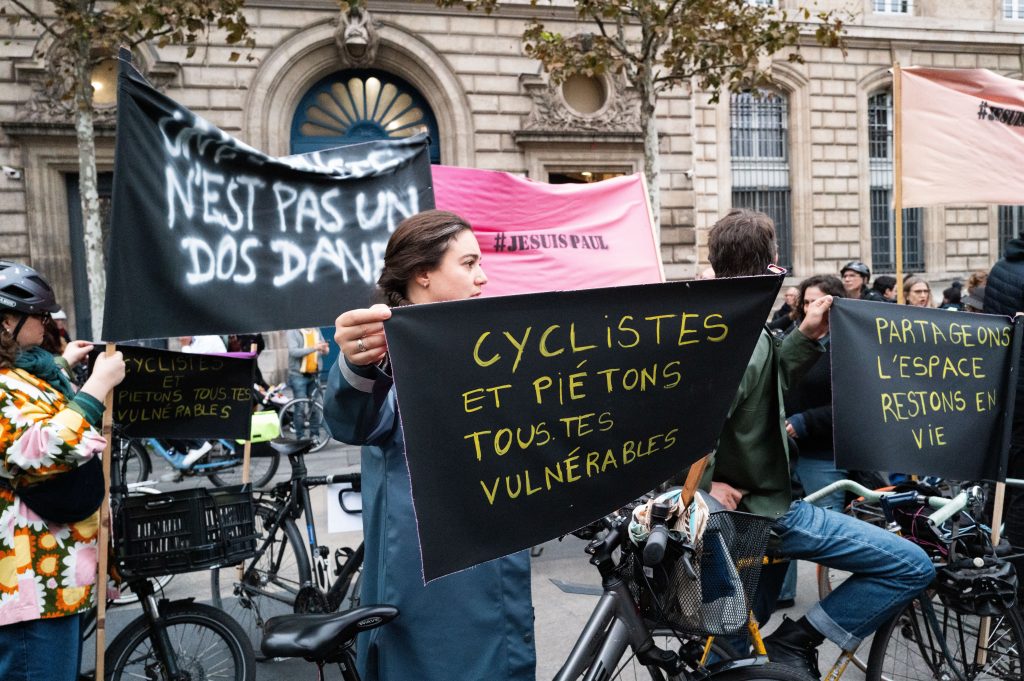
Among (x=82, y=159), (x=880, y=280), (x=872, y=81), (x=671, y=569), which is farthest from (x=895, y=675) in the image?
(x=872, y=81)

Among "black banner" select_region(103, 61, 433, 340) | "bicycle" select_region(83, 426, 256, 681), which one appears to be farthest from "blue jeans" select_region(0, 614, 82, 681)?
"black banner" select_region(103, 61, 433, 340)

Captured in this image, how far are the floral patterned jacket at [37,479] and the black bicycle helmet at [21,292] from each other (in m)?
0.21

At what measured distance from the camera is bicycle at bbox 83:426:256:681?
10.2 ft

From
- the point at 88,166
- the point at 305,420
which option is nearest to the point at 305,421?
the point at 305,420

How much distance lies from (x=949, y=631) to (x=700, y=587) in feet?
5.18

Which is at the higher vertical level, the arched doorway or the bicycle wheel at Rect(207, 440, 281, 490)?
the arched doorway

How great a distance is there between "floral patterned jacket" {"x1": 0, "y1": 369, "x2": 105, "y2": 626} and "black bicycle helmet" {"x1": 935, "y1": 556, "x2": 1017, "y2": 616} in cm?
298

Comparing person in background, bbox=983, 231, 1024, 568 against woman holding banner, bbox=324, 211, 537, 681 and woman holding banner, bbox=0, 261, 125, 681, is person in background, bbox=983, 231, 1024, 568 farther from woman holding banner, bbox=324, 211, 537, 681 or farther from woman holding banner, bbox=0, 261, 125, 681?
woman holding banner, bbox=0, 261, 125, 681

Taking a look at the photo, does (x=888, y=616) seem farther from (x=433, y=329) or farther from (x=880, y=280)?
(x=880, y=280)


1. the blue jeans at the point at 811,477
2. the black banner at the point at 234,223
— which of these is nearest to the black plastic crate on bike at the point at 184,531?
the black banner at the point at 234,223

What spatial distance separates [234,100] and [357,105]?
2414 millimetres

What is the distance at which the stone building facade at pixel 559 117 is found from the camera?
13.9 metres

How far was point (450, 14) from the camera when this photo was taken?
602 inches

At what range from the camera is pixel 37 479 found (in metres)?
2.52
